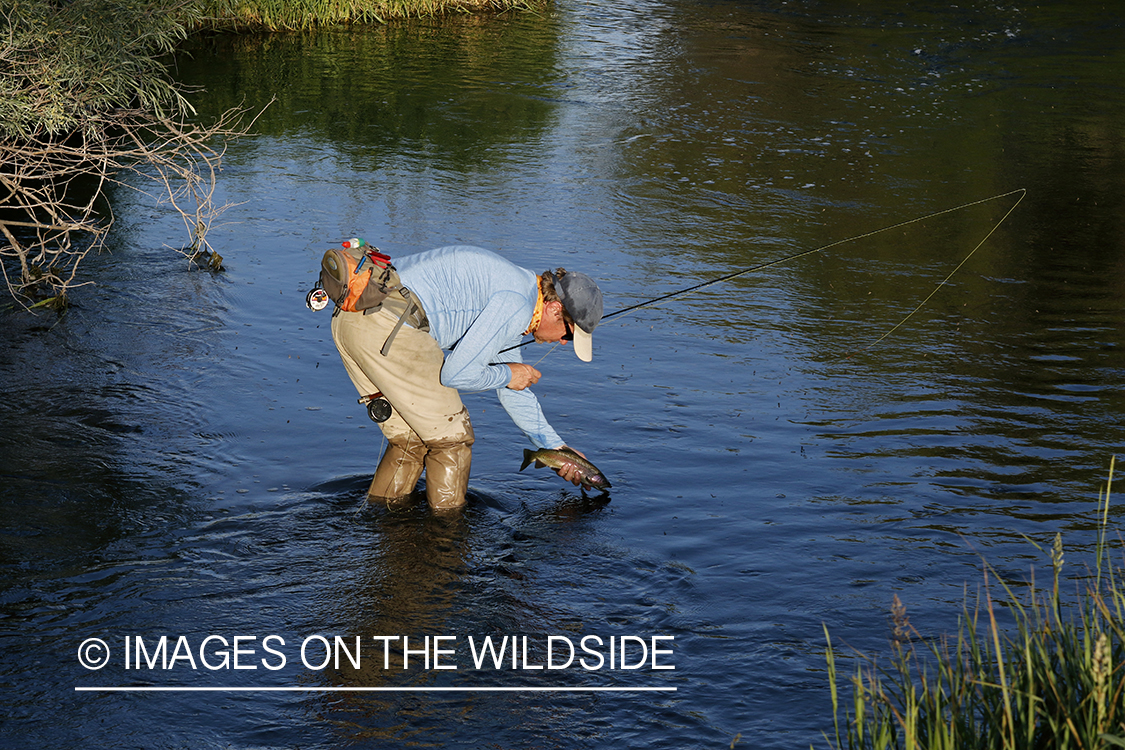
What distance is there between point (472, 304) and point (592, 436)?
1922 millimetres

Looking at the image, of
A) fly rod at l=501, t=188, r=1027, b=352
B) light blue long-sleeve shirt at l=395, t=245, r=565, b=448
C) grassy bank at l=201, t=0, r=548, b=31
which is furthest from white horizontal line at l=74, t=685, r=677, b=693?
grassy bank at l=201, t=0, r=548, b=31

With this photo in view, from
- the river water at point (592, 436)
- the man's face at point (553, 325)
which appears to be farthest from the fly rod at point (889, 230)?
the man's face at point (553, 325)

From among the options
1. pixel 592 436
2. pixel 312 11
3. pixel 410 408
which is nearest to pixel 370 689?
pixel 410 408

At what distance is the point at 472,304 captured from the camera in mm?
5492

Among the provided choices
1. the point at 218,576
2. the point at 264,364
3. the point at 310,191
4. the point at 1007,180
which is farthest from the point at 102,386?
the point at 1007,180

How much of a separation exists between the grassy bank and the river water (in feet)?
15.0

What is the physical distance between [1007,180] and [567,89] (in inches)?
266

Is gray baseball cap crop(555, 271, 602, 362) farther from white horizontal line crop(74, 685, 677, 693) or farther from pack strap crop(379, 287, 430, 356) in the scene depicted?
white horizontal line crop(74, 685, 677, 693)

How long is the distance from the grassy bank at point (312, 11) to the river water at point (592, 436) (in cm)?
457

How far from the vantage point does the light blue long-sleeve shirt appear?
5.27 meters

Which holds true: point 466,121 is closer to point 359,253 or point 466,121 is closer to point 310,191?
point 310,191

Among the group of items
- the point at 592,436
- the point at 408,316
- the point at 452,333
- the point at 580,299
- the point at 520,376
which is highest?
the point at 580,299

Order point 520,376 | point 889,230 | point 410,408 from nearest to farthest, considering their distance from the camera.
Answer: point 520,376
point 410,408
point 889,230

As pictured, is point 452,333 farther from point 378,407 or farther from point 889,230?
point 889,230
